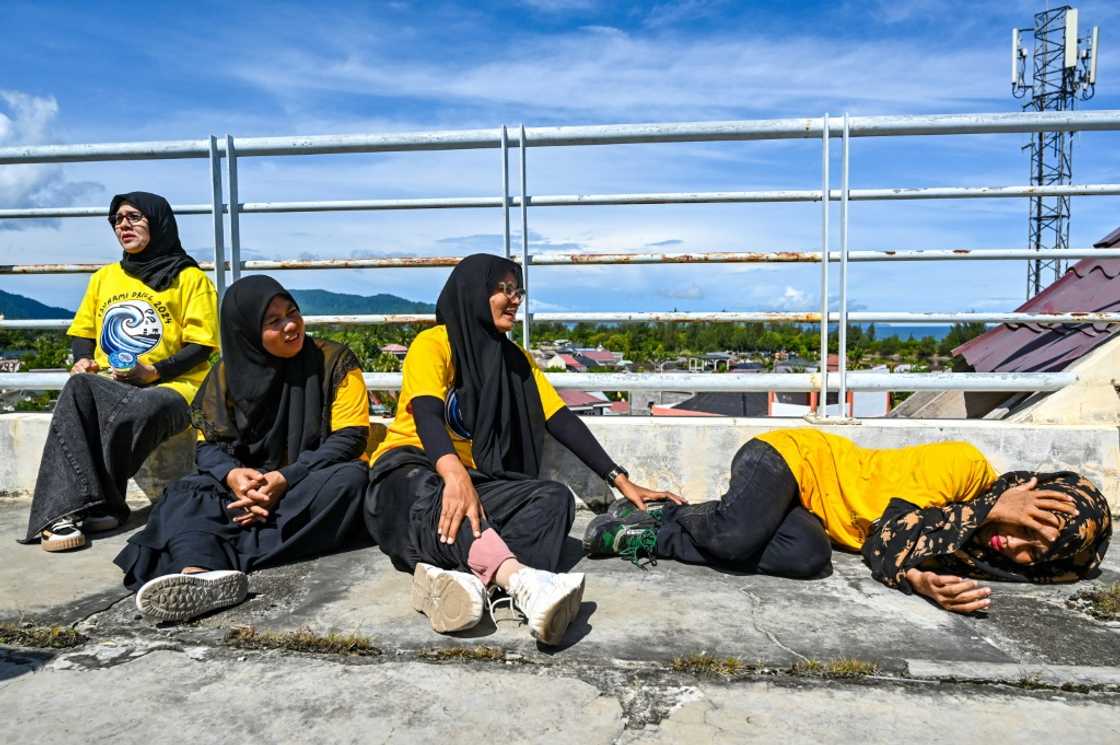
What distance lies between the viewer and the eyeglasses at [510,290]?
3.36 meters

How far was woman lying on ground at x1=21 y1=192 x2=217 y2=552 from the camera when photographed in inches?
143

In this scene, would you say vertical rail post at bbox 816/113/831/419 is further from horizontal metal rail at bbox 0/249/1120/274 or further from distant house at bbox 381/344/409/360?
distant house at bbox 381/344/409/360

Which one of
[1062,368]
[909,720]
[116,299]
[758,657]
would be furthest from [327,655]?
[1062,368]

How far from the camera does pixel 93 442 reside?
3705 mm

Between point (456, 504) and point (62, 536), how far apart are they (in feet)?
6.08

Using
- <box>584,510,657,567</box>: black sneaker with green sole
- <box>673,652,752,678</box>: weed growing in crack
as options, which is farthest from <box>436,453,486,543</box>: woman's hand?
<box>673,652,752,678</box>: weed growing in crack

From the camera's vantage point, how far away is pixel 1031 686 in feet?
7.16

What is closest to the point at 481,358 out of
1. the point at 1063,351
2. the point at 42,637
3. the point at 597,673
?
the point at 597,673

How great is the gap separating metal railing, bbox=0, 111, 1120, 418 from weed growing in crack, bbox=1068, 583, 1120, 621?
116 centimetres

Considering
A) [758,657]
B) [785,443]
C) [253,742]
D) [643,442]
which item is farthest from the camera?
[643,442]

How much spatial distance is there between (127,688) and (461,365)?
1.65 m

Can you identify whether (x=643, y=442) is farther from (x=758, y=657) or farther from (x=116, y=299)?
(x=116, y=299)

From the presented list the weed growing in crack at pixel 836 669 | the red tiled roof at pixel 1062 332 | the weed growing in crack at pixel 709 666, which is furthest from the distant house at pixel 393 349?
the red tiled roof at pixel 1062 332

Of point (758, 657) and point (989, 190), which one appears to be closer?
point (758, 657)
